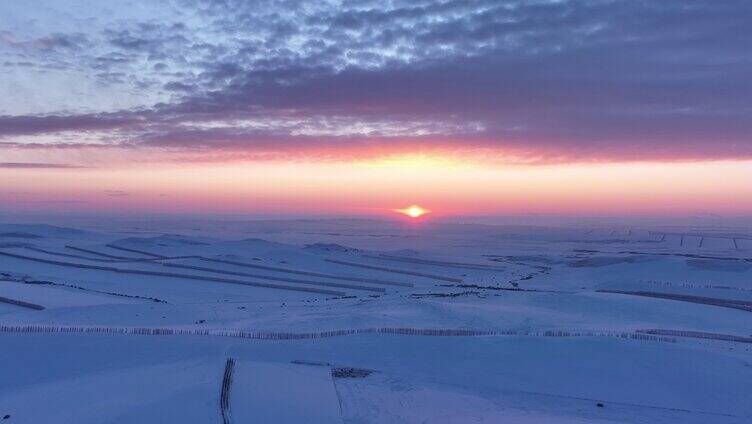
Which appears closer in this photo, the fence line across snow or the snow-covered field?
the snow-covered field

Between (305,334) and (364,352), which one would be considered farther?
(305,334)

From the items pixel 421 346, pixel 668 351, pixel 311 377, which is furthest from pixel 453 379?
pixel 668 351

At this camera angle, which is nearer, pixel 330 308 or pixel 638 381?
pixel 638 381

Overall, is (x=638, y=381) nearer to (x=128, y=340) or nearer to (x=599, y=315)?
(x=599, y=315)

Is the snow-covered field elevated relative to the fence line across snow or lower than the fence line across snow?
lower

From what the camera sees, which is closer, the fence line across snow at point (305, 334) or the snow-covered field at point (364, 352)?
the snow-covered field at point (364, 352)

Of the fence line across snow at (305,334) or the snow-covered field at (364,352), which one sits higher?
the fence line across snow at (305,334)

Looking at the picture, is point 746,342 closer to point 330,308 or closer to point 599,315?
point 599,315

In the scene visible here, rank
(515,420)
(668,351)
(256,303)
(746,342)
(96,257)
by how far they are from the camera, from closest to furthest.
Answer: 1. (515,420)
2. (668,351)
3. (746,342)
4. (256,303)
5. (96,257)

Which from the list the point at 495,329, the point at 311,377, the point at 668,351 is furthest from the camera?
the point at 495,329

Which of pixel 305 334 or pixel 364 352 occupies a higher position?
pixel 305 334
